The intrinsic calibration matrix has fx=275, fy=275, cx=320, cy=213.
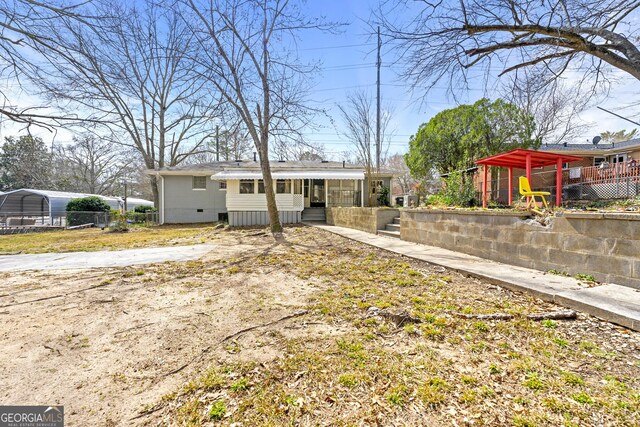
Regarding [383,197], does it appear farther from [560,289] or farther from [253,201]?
[560,289]

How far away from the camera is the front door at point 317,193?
18.2 m

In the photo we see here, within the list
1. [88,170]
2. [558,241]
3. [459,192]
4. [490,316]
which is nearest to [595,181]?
[459,192]

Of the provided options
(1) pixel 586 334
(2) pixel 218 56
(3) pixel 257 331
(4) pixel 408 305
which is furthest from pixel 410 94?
(2) pixel 218 56

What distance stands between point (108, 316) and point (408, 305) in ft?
11.0

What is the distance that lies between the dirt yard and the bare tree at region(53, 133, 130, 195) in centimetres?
3514

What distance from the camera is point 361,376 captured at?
193 centimetres

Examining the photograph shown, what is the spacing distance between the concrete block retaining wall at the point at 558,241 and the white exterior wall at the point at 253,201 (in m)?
9.65

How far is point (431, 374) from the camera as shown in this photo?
1.95 metres

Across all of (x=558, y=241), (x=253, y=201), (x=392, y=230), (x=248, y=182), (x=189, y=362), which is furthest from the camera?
(x=248, y=182)

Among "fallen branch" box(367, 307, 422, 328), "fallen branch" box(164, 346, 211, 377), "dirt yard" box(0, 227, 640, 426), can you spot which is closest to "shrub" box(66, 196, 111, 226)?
"dirt yard" box(0, 227, 640, 426)

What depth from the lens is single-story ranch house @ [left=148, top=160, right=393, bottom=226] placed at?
585 inches

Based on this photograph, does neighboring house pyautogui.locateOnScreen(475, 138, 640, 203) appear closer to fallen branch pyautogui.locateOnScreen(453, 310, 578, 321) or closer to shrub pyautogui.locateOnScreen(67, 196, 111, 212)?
fallen branch pyautogui.locateOnScreen(453, 310, 578, 321)

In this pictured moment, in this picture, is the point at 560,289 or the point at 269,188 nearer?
the point at 560,289

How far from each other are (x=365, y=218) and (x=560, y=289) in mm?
7281
